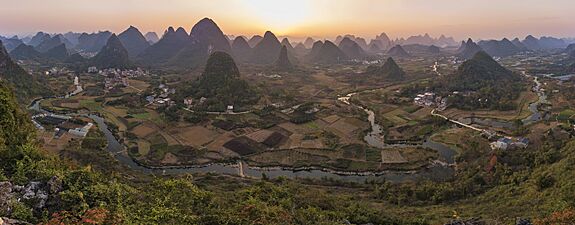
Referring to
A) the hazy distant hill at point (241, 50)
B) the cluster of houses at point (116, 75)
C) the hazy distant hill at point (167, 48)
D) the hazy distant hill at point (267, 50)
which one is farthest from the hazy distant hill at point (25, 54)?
the hazy distant hill at point (267, 50)

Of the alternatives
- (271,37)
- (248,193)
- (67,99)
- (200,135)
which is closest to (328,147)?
(200,135)

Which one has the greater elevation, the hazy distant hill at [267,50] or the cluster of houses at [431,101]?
the hazy distant hill at [267,50]

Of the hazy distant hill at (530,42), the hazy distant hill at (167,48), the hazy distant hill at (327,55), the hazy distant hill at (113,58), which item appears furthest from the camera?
the hazy distant hill at (530,42)

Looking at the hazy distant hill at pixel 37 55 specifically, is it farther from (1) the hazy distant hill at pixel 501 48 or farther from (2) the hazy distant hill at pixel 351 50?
(1) the hazy distant hill at pixel 501 48

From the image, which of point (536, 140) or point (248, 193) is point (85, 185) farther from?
point (536, 140)

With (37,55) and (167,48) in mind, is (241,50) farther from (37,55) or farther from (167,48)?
(37,55)

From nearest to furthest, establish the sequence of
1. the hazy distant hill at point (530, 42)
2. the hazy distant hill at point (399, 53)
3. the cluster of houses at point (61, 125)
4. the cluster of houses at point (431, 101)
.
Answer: the cluster of houses at point (61, 125), the cluster of houses at point (431, 101), the hazy distant hill at point (399, 53), the hazy distant hill at point (530, 42)

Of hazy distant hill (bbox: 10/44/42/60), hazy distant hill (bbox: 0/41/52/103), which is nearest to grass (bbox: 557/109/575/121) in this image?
hazy distant hill (bbox: 0/41/52/103)
